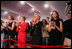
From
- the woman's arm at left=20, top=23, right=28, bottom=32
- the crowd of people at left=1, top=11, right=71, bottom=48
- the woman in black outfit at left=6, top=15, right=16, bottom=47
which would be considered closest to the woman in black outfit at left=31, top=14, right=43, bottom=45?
the crowd of people at left=1, top=11, right=71, bottom=48

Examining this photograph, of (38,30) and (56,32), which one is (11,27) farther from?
(56,32)

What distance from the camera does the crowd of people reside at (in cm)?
337

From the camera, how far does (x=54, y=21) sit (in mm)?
3533

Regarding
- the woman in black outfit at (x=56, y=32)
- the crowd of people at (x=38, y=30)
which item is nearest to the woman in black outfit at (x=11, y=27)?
the crowd of people at (x=38, y=30)

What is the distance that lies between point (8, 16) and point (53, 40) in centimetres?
208

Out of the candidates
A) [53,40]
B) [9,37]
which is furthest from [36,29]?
[9,37]

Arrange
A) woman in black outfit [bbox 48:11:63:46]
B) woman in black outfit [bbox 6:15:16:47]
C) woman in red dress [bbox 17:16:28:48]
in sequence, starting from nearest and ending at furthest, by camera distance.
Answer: woman in black outfit [bbox 48:11:63:46]
woman in red dress [bbox 17:16:28:48]
woman in black outfit [bbox 6:15:16:47]

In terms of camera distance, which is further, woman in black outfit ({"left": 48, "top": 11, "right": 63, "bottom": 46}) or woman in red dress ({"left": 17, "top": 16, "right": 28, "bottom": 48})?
woman in red dress ({"left": 17, "top": 16, "right": 28, "bottom": 48})

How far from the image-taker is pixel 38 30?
364cm

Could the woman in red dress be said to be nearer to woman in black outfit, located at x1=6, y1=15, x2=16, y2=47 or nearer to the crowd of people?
the crowd of people

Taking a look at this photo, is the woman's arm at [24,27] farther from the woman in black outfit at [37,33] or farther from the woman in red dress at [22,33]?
the woman in black outfit at [37,33]

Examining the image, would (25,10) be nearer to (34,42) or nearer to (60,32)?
(34,42)

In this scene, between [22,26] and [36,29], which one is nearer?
[36,29]

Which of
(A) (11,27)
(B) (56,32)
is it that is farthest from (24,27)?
(B) (56,32)
